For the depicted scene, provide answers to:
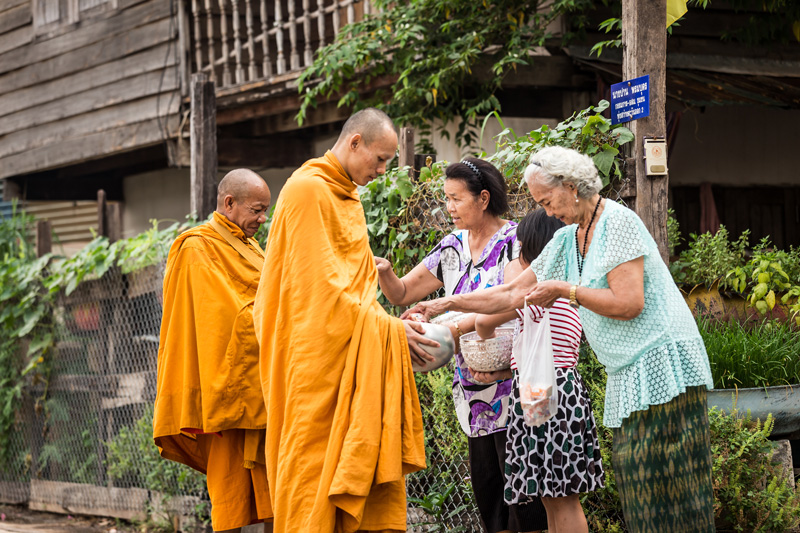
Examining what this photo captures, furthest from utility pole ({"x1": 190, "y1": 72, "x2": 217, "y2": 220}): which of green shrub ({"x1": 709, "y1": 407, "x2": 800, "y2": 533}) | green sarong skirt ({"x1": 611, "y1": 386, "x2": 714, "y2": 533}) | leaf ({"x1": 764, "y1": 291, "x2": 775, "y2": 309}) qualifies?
green sarong skirt ({"x1": 611, "y1": 386, "x2": 714, "y2": 533})

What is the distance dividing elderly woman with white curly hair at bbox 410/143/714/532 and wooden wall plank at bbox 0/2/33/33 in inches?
435

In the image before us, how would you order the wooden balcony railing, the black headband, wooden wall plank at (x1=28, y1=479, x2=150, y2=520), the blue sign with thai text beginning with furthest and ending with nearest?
the wooden balcony railing → wooden wall plank at (x1=28, y1=479, x2=150, y2=520) → the blue sign with thai text → the black headband

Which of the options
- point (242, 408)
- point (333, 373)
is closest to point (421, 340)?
point (333, 373)

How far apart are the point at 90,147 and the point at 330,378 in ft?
28.9

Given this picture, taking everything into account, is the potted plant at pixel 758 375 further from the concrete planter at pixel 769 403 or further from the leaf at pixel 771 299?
the leaf at pixel 771 299

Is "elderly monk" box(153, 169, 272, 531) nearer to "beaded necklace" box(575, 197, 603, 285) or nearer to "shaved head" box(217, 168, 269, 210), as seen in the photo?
"shaved head" box(217, 168, 269, 210)

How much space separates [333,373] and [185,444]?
1542 mm

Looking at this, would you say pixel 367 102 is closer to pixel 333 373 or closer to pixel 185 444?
pixel 185 444

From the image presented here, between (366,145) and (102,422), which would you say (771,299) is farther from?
(102,422)

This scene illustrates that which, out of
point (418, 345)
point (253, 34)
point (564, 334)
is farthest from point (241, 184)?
point (253, 34)

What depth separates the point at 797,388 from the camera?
462cm

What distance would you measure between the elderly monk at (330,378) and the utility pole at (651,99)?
135 cm

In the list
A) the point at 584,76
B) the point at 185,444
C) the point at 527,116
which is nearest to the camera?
the point at 185,444

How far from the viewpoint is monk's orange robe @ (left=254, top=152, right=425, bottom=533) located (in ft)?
10.7
